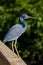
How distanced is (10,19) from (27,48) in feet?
2.93

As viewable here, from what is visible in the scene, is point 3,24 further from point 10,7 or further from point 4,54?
point 4,54

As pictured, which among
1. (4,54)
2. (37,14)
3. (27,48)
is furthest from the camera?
(27,48)

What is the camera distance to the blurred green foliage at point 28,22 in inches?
279

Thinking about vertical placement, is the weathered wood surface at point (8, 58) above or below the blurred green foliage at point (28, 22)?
above

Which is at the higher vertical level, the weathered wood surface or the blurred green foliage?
the weathered wood surface

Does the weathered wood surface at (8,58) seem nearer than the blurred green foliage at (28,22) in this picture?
Yes

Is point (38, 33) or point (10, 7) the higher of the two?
point (10, 7)

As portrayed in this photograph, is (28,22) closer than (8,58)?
No

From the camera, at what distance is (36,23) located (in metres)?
7.06

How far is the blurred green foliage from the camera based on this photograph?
7.08 m

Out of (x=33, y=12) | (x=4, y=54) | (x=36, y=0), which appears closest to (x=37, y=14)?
(x=33, y=12)

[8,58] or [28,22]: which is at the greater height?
[8,58]

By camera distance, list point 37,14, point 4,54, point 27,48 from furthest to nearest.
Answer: point 27,48, point 37,14, point 4,54

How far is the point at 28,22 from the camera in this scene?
7.06 metres
